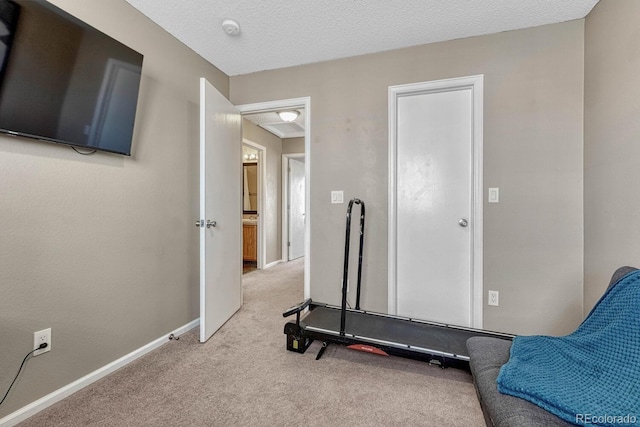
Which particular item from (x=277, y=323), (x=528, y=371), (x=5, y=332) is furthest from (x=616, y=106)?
(x=5, y=332)

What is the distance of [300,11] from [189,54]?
3.66 feet

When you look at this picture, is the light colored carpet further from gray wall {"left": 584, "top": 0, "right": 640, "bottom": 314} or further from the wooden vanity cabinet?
the wooden vanity cabinet

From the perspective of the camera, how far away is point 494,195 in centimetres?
215

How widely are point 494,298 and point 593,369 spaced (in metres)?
1.32

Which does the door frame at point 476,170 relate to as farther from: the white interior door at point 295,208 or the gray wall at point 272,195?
the white interior door at point 295,208

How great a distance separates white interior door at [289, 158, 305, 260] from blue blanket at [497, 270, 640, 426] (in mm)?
4466

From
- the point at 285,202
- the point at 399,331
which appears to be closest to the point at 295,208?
the point at 285,202

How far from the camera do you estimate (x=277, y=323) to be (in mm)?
2508

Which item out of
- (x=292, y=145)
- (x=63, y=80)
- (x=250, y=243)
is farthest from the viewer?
(x=292, y=145)

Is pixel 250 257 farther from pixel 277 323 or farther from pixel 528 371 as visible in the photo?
pixel 528 371

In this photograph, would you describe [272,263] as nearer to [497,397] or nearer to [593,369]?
[497,397]

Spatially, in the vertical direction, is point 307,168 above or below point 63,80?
below

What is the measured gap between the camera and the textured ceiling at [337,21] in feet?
6.05

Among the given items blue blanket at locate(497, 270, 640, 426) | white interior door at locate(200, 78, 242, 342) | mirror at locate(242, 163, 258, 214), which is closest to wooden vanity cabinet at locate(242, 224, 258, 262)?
mirror at locate(242, 163, 258, 214)
